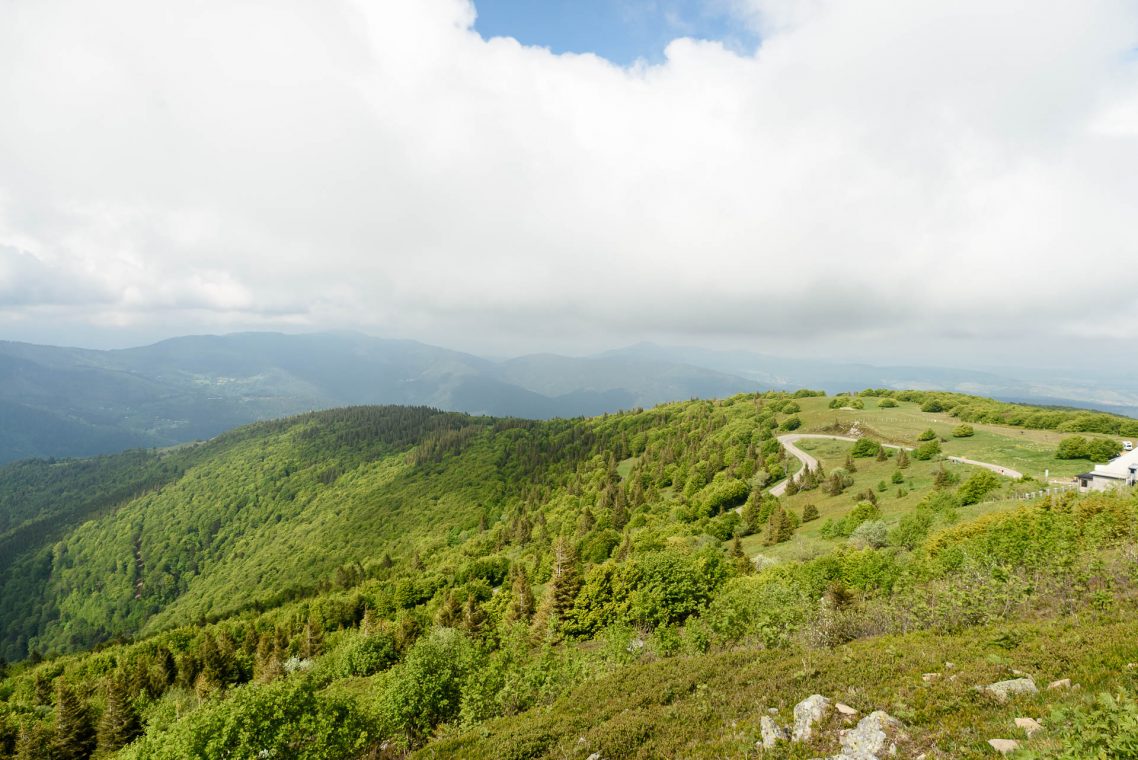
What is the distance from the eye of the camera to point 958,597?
27641 mm

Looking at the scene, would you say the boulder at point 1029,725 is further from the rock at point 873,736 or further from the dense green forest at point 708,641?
the rock at point 873,736

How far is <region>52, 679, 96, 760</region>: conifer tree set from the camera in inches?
2068

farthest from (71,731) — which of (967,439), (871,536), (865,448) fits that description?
(967,439)

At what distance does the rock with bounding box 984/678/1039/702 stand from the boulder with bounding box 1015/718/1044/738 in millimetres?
2314

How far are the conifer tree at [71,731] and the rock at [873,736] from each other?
3273 inches

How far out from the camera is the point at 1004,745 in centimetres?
1229

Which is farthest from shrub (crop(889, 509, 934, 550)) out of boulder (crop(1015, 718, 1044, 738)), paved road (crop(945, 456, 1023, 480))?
boulder (crop(1015, 718, 1044, 738))

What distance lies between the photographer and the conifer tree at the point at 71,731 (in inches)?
2068

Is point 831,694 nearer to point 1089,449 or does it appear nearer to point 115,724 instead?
point 1089,449

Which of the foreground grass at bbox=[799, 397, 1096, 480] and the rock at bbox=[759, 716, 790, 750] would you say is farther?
the foreground grass at bbox=[799, 397, 1096, 480]

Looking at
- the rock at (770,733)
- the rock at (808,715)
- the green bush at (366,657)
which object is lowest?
the green bush at (366,657)

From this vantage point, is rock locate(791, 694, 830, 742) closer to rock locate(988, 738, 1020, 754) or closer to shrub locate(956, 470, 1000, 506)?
rock locate(988, 738, 1020, 754)

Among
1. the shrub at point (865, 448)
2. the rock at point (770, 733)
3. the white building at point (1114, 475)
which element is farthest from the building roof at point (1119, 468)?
the rock at point (770, 733)

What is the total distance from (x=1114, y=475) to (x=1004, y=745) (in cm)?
6100
